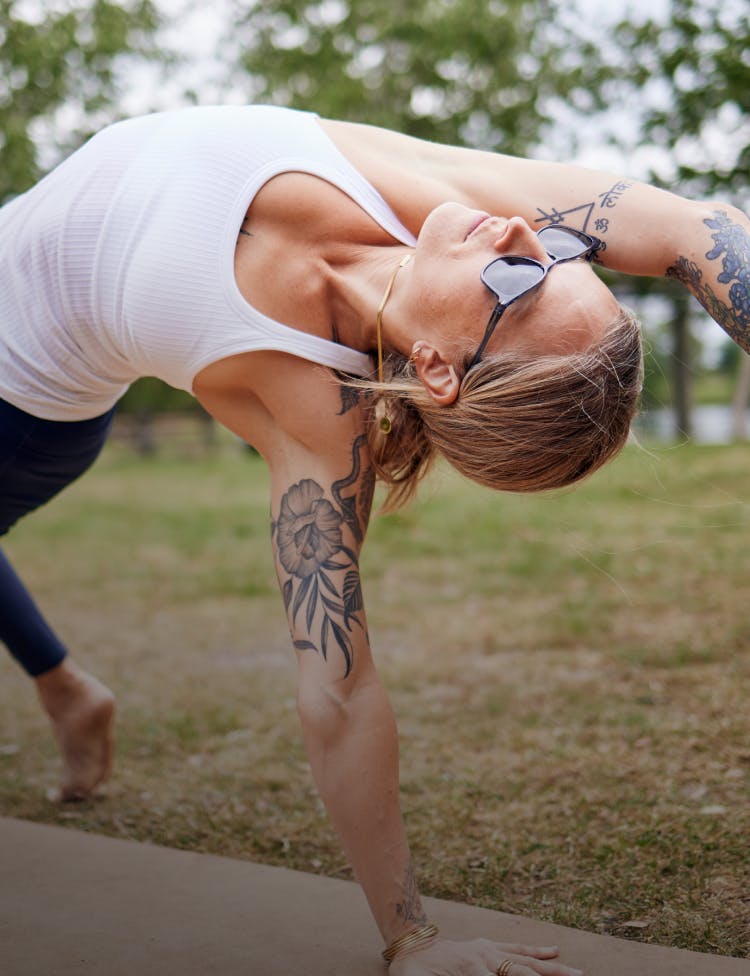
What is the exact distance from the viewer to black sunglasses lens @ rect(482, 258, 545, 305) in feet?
6.43

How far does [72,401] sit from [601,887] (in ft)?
5.50

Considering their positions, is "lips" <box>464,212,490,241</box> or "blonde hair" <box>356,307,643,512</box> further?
"lips" <box>464,212,490,241</box>

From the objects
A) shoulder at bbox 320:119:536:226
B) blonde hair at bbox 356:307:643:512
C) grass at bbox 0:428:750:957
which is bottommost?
grass at bbox 0:428:750:957

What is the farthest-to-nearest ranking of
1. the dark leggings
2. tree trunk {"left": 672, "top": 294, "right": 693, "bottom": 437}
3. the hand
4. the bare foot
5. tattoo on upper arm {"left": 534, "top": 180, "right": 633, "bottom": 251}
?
1. tree trunk {"left": 672, "top": 294, "right": 693, "bottom": 437}
2. the bare foot
3. the dark leggings
4. tattoo on upper arm {"left": 534, "top": 180, "right": 633, "bottom": 251}
5. the hand

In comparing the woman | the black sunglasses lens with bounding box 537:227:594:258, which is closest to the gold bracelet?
the woman

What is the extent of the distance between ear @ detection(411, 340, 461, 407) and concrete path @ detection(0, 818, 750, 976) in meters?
1.11

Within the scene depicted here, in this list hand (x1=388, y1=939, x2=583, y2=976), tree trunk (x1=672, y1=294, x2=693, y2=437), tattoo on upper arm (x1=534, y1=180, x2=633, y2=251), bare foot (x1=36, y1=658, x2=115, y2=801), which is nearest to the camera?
hand (x1=388, y1=939, x2=583, y2=976)

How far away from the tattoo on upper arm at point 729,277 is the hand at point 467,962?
3.99 feet

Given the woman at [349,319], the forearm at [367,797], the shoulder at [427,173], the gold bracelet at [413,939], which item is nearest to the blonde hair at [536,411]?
the woman at [349,319]

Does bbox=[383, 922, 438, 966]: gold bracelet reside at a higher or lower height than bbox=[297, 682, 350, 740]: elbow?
lower

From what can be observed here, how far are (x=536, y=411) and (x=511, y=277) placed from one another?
0.26m

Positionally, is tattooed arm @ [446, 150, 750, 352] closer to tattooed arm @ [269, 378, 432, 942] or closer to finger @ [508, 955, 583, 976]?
tattooed arm @ [269, 378, 432, 942]

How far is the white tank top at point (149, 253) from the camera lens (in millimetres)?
2115

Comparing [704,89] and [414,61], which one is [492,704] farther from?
[414,61]
